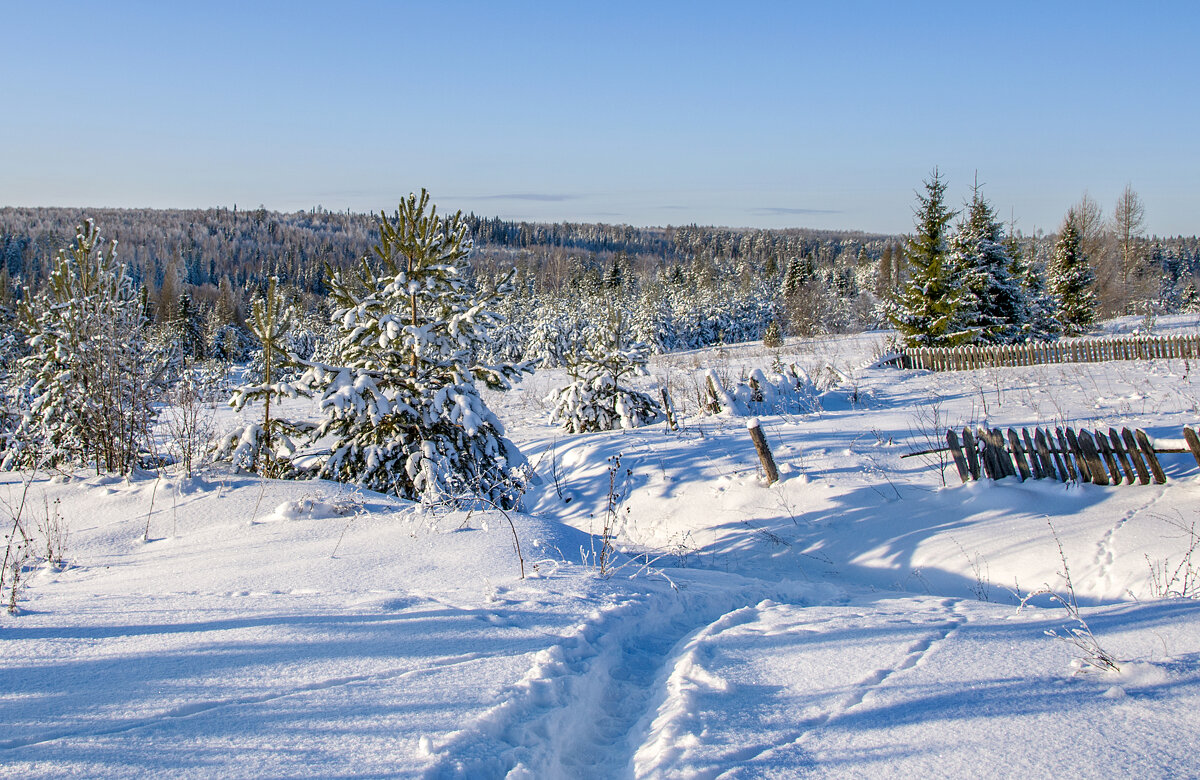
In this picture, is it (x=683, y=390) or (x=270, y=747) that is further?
(x=683, y=390)

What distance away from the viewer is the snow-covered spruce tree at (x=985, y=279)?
22.0 meters

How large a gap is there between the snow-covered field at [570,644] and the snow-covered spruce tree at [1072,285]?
97.1ft

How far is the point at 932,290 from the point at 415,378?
2100 cm

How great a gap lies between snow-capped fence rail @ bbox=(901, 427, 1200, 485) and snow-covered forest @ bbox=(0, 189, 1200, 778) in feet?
0.56

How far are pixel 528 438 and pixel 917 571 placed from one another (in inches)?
347

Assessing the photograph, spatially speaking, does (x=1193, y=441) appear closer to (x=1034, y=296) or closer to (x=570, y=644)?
(x=570, y=644)

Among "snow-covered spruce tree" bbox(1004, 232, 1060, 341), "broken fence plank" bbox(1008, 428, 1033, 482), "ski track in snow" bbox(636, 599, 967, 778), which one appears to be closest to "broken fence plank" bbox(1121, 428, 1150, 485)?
"broken fence plank" bbox(1008, 428, 1033, 482)

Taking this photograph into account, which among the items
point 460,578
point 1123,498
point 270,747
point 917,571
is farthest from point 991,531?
point 270,747

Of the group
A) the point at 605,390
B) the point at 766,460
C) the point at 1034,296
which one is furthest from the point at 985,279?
the point at 766,460

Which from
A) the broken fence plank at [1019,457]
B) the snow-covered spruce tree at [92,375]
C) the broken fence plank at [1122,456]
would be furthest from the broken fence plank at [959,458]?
the snow-covered spruce tree at [92,375]

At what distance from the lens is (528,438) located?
13.7 metres

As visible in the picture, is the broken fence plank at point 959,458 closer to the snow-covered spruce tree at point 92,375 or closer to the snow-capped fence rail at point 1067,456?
the snow-capped fence rail at point 1067,456

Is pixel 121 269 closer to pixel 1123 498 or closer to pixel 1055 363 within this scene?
pixel 1123 498

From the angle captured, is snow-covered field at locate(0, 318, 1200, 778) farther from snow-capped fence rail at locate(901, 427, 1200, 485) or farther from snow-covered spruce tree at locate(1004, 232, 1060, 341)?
snow-covered spruce tree at locate(1004, 232, 1060, 341)
